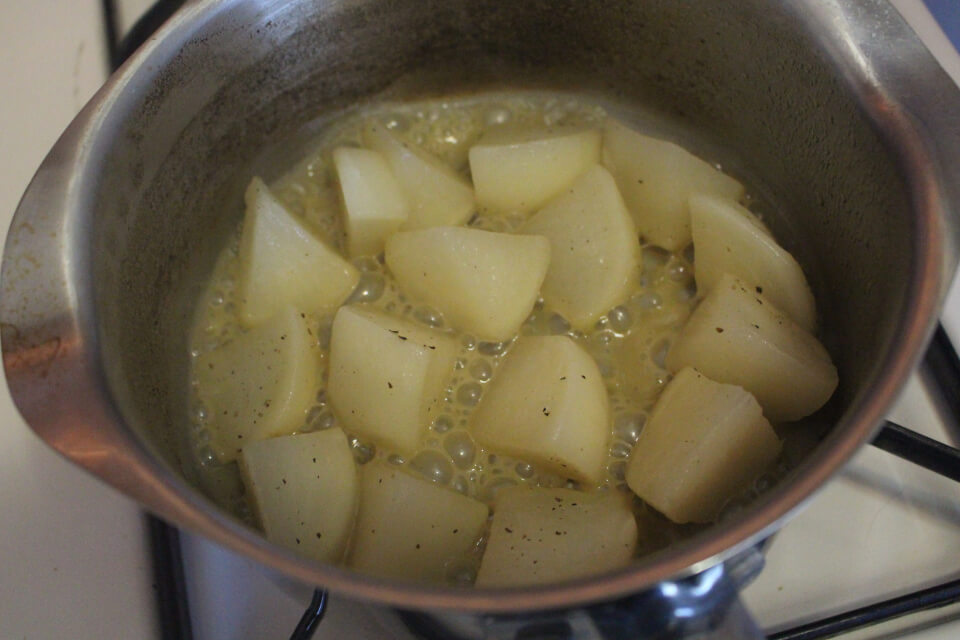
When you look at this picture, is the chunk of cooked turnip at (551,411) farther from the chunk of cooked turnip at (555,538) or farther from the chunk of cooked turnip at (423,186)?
the chunk of cooked turnip at (423,186)

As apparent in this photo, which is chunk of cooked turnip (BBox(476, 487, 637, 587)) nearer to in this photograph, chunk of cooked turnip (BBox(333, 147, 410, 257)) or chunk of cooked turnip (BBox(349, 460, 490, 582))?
chunk of cooked turnip (BBox(349, 460, 490, 582))

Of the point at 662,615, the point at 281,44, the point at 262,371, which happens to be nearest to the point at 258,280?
the point at 262,371

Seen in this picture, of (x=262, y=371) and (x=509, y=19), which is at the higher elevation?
(x=509, y=19)

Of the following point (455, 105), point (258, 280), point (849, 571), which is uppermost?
point (455, 105)

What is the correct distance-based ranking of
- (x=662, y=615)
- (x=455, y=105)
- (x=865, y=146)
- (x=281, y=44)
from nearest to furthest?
(x=662, y=615)
(x=865, y=146)
(x=281, y=44)
(x=455, y=105)

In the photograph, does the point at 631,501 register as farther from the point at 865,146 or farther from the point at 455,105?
the point at 455,105

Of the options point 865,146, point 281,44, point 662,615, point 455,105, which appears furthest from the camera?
point 455,105

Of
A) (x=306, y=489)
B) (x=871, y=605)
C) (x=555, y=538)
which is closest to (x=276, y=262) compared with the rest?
(x=306, y=489)
